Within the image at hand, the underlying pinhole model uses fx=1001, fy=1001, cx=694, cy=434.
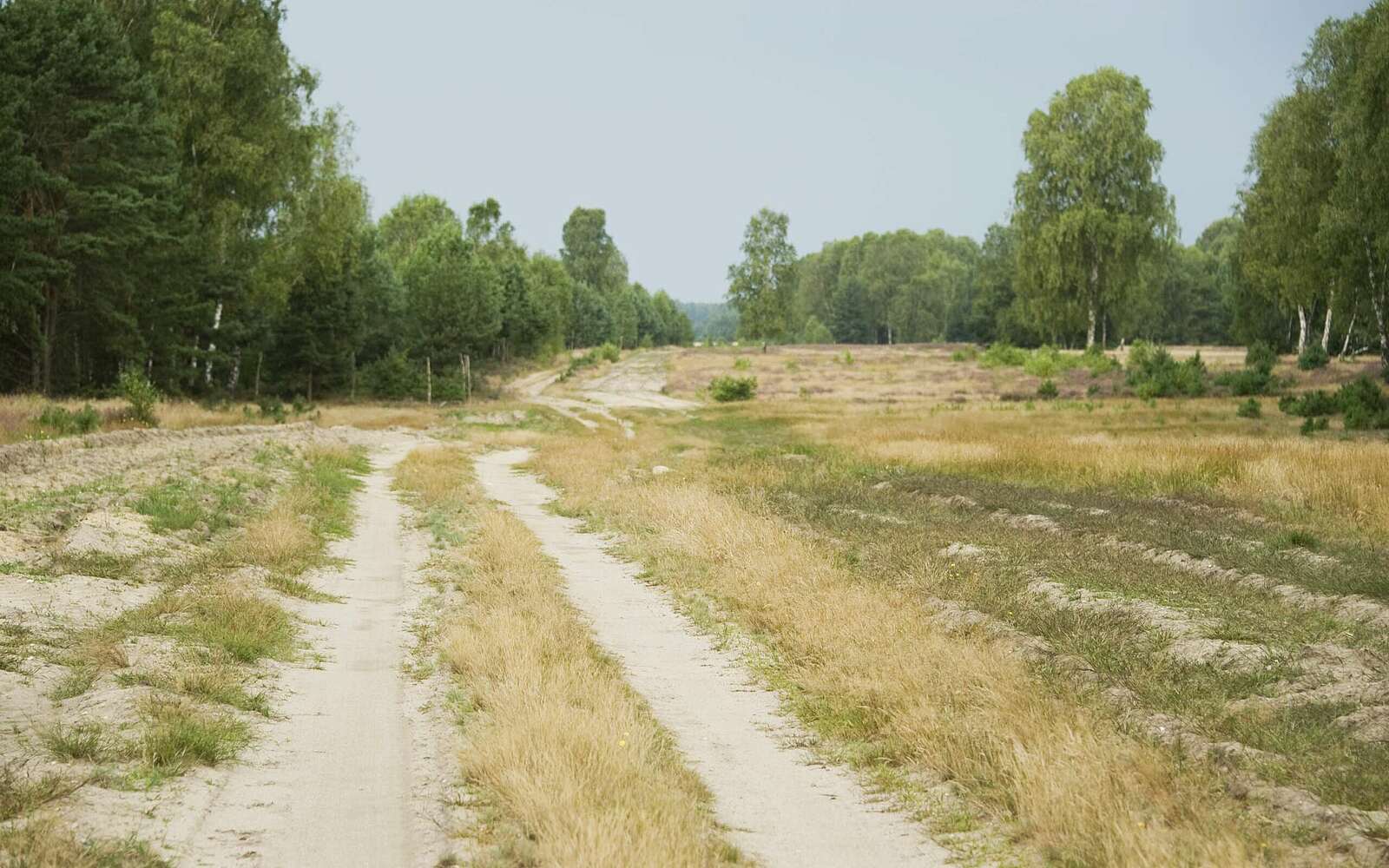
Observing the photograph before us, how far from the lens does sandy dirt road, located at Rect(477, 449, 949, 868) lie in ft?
21.8

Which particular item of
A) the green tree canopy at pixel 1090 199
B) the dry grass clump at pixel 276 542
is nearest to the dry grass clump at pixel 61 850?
the dry grass clump at pixel 276 542

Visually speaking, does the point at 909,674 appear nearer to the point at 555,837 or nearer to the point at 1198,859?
the point at 1198,859

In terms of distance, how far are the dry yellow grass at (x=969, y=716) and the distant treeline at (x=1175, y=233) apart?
33.7 metres

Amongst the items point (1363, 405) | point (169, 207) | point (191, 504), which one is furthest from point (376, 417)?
point (1363, 405)

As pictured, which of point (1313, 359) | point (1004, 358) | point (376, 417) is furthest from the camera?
point (1004, 358)

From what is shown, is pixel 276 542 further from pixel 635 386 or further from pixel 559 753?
pixel 635 386

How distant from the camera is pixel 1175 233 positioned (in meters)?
72.3

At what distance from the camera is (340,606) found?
13477 millimetres

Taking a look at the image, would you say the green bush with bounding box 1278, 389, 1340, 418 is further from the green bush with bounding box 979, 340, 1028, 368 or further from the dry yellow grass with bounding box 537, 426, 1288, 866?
the green bush with bounding box 979, 340, 1028, 368

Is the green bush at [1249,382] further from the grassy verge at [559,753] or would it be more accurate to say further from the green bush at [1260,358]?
the grassy verge at [559,753]

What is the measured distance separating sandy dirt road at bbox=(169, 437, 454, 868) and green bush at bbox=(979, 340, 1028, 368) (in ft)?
237

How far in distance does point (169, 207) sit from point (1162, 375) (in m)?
51.0

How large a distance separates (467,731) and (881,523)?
12.2m

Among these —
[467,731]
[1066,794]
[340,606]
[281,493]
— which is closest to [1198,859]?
[1066,794]
